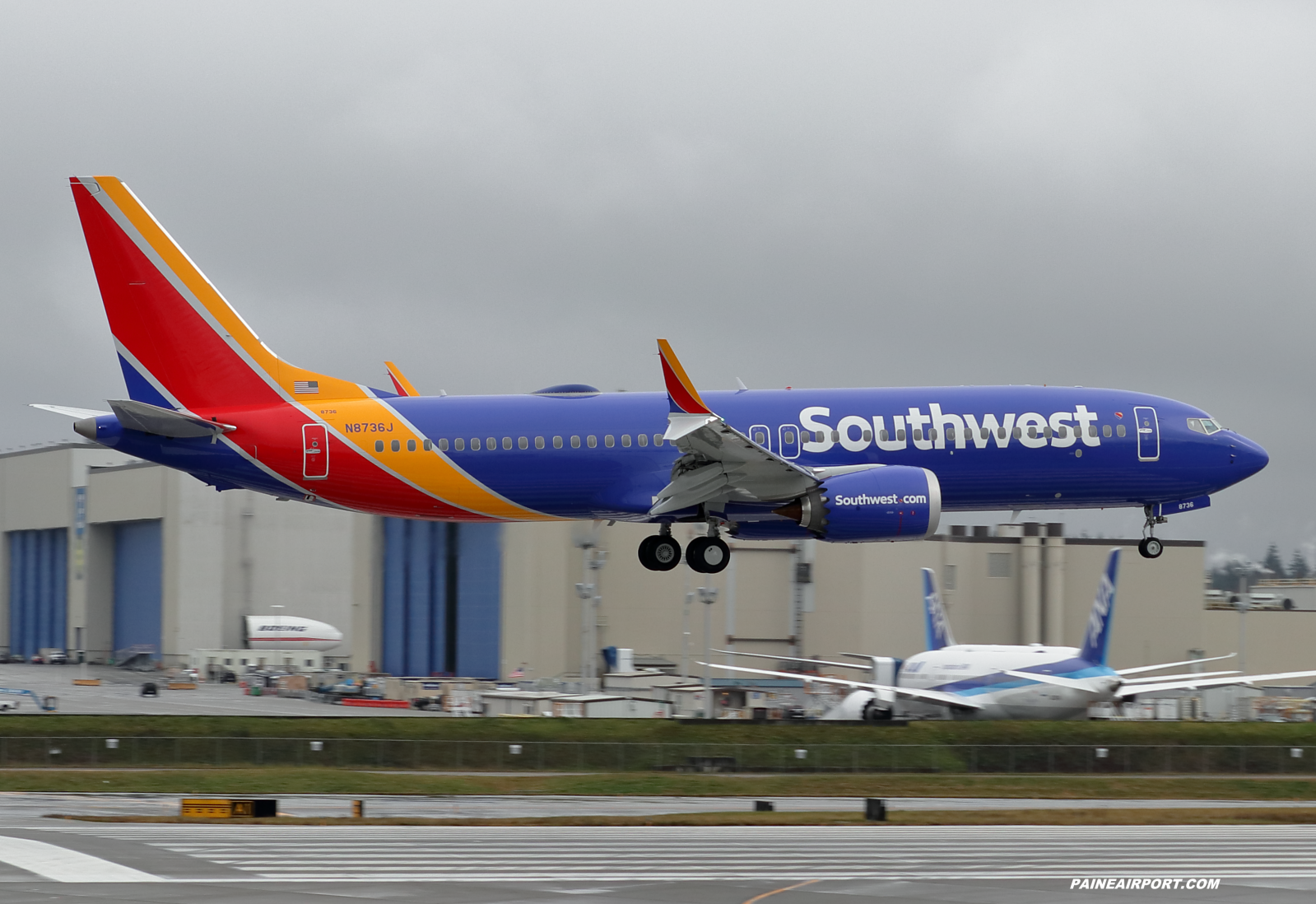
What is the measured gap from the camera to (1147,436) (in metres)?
43.4

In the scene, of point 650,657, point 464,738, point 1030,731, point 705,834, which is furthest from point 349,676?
point 705,834

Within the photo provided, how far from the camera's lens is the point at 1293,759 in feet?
189

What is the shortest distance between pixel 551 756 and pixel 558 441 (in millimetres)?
18079

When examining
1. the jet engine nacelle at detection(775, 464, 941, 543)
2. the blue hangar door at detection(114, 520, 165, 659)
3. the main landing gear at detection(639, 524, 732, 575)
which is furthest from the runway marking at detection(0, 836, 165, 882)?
the blue hangar door at detection(114, 520, 165, 659)

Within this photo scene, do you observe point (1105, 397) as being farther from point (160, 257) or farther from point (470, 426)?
point (160, 257)

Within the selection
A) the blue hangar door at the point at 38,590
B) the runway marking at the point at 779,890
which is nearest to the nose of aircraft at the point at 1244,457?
the runway marking at the point at 779,890

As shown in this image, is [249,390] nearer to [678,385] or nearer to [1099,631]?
[678,385]

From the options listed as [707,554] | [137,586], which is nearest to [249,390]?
[707,554]

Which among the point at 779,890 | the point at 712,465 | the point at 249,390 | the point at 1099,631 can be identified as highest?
the point at 249,390

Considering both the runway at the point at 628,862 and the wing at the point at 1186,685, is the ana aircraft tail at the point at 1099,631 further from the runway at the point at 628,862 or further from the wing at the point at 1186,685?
the runway at the point at 628,862

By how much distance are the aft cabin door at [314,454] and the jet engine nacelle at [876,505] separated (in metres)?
13.1

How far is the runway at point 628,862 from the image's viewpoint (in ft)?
81.6

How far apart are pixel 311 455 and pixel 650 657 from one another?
60985 mm

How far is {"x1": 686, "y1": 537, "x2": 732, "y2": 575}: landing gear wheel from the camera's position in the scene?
42000 millimetres
